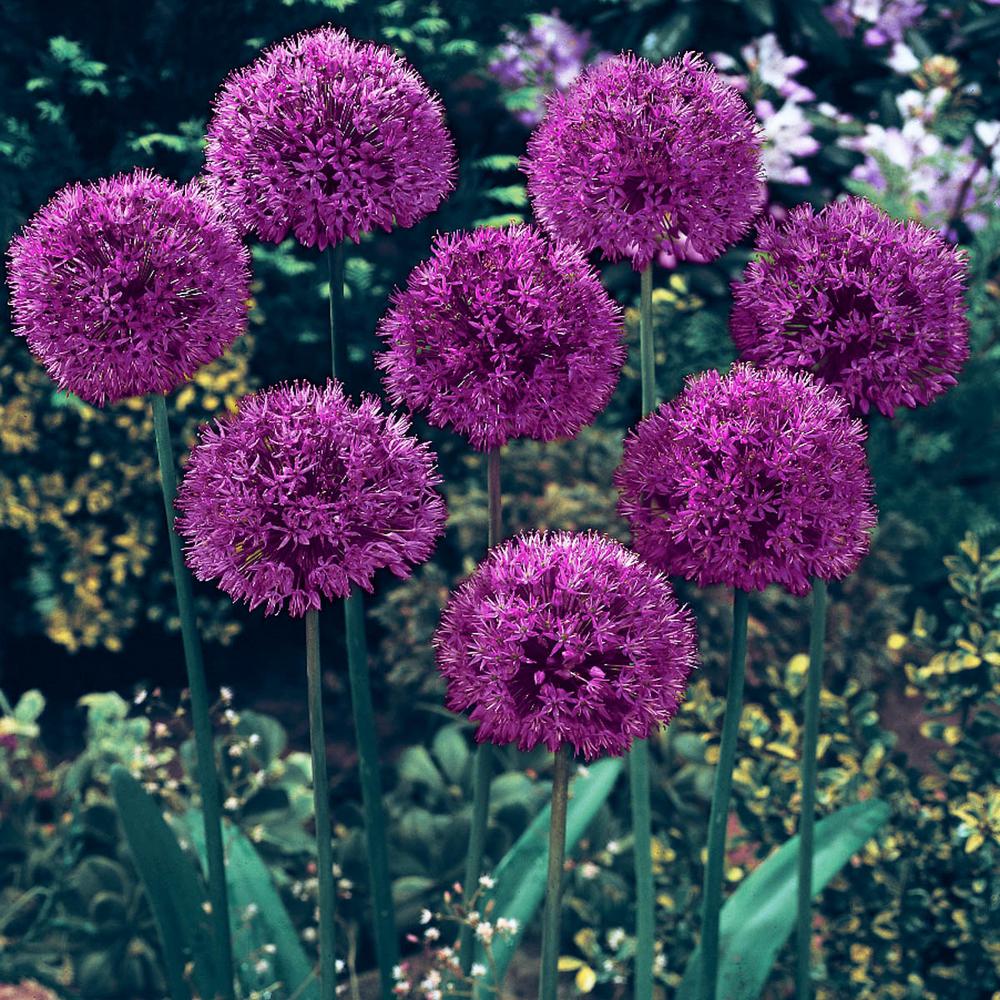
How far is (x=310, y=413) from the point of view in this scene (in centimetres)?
167

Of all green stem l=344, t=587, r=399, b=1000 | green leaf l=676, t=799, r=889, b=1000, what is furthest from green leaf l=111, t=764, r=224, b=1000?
green leaf l=676, t=799, r=889, b=1000

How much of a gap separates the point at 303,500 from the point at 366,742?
65 cm

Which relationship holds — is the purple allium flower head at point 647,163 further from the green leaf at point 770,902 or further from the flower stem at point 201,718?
the green leaf at point 770,902

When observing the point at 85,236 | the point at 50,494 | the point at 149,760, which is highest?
the point at 85,236

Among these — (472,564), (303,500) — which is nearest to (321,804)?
(303,500)

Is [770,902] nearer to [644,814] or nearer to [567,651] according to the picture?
[644,814]

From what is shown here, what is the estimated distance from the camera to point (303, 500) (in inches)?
63.6

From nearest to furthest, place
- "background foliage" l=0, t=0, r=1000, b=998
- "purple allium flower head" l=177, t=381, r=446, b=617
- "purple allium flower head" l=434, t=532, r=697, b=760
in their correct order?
"purple allium flower head" l=434, t=532, r=697, b=760, "purple allium flower head" l=177, t=381, r=446, b=617, "background foliage" l=0, t=0, r=1000, b=998

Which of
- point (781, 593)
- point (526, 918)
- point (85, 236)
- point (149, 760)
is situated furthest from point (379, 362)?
point (781, 593)

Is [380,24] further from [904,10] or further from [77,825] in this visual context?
[77,825]

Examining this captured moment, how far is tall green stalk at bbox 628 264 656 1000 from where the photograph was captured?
1.96 metres

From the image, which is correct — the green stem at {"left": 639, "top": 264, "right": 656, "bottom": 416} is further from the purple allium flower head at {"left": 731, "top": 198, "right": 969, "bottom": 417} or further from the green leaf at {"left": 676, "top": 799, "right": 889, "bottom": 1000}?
the green leaf at {"left": 676, "top": 799, "right": 889, "bottom": 1000}

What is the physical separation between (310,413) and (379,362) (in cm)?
27

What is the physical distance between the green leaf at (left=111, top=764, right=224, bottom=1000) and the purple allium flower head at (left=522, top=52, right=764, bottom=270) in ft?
4.53
